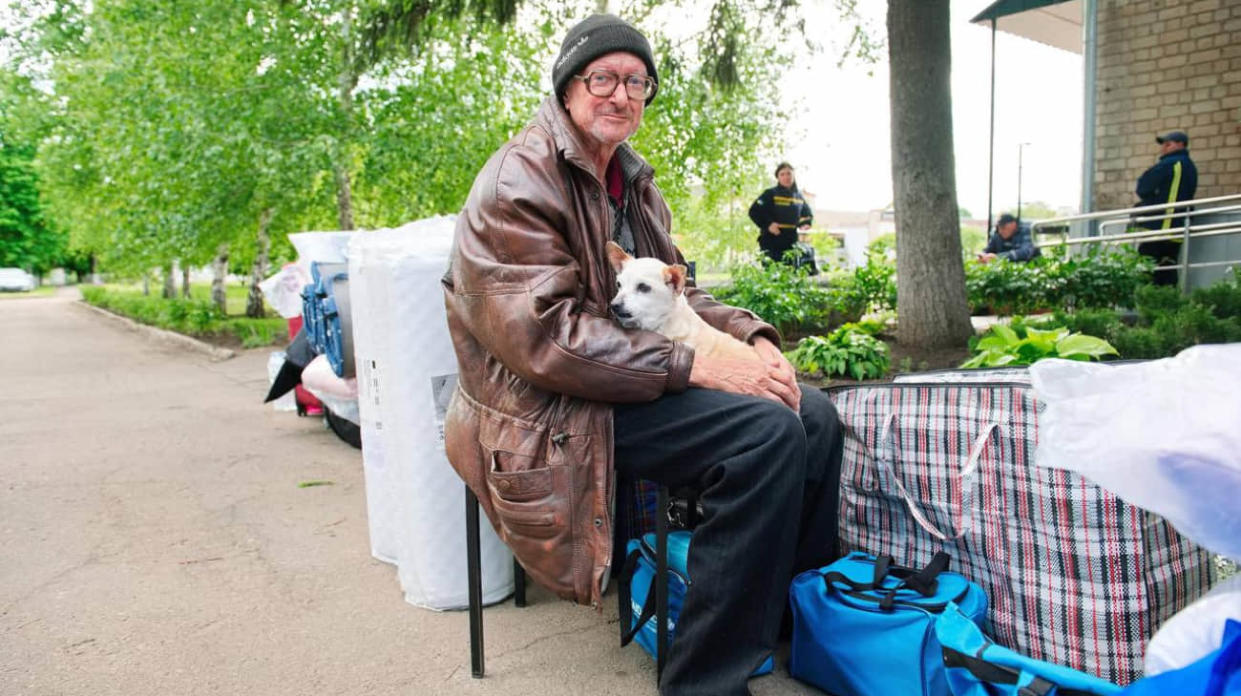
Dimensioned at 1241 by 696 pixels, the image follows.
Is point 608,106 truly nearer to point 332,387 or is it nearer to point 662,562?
point 662,562

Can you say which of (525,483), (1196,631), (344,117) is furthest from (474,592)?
(344,117)

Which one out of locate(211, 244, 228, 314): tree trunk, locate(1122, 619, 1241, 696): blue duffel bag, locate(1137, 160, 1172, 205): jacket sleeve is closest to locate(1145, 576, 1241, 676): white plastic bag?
locate(1122, 619, 1241, 696): blue duffel bag

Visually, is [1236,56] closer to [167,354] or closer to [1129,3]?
[1129,3]

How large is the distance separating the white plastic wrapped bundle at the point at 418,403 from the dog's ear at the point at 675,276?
77 cm

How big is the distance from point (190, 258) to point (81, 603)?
1259 centimetres

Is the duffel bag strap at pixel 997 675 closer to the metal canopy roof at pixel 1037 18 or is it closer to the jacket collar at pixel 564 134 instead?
the jacket collar at pixel 564 134

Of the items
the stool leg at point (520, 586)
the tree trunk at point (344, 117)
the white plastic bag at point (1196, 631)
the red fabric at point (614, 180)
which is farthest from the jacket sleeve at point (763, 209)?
the white plastic bag at point (1196, 631)

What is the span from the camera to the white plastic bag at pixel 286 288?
18.9ft

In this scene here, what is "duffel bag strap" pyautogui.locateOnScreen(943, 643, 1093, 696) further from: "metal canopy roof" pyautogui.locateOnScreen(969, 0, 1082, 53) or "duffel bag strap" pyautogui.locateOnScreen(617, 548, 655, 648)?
"metal canopy roof" pyautogui.locateOnScreen(969, 0, 1082, 53)

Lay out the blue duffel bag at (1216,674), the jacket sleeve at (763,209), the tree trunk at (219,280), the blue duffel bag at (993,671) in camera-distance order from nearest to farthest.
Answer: the blue duffel bag at (1216,674)
the blue duffel bag at (993,671)
the jacket sleeve at (763,209)
the tree trunk at (219,280)

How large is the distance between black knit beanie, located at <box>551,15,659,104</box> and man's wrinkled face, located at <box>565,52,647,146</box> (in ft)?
0.07

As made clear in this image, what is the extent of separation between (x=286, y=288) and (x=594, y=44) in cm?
417

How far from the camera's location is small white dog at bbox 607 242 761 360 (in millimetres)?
2451

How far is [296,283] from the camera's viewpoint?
5809mm
